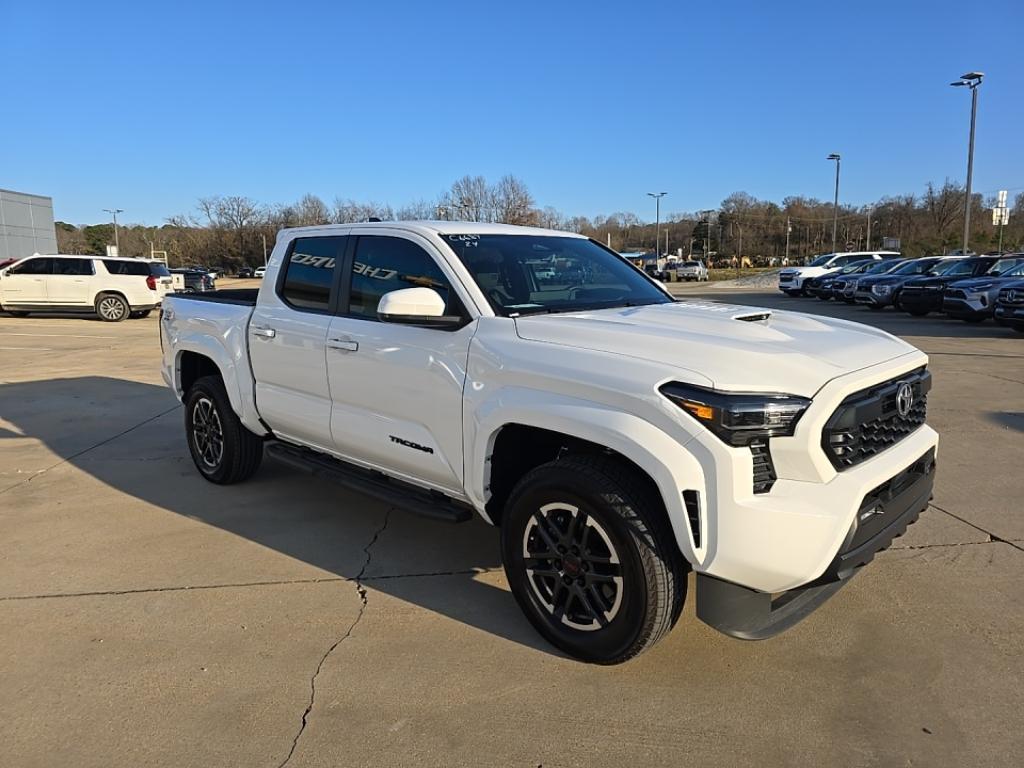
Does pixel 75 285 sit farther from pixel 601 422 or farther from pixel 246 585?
pixel 601 422

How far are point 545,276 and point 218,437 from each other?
3012mm

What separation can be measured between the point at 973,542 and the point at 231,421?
4926 mm

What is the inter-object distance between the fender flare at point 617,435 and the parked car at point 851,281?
2395 centimetres

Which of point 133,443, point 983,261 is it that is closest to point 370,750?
point 133,443

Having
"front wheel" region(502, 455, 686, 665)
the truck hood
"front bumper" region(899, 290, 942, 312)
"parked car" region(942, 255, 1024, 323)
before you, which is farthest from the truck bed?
"front bumper" region(899, 290, 942, 312)

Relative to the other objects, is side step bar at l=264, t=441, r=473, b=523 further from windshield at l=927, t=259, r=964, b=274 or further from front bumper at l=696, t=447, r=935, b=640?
windshield at l=927, t=259, r=964, b=274

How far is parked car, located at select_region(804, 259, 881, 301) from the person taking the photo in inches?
1086

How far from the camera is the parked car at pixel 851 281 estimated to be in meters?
25.1

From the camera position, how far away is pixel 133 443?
7.14 meters

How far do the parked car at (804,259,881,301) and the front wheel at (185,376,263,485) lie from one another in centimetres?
2560

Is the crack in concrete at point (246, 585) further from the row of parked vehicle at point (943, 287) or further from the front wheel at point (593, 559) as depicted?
the row of parked vehicle at point (943, 287)

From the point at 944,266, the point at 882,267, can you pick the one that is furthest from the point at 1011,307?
the point at 882,267

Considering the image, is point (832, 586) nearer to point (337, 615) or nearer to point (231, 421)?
point (337, 615)

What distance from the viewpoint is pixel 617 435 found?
2812mm
